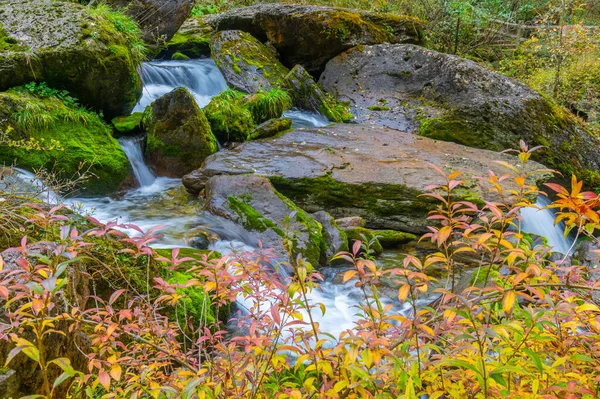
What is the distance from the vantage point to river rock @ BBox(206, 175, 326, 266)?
4.68 metres

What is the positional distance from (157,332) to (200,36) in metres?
11.2

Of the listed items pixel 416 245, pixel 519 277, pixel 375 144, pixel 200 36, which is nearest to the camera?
pixel 519 277

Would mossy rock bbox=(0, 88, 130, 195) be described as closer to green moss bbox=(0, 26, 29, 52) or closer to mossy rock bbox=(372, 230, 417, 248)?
green moss bbox=(0, 26, 29, 52)

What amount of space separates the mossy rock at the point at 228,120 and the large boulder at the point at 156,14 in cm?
298

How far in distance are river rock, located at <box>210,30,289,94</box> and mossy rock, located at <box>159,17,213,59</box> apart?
42.8 inches

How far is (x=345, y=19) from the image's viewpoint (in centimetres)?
1050

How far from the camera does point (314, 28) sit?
1030 cm

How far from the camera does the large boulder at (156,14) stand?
9.20m

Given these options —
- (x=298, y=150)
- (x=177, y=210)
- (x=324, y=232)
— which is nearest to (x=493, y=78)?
(x=298, y=150)

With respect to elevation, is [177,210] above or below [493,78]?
below

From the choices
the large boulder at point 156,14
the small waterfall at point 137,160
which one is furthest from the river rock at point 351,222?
the large boulder at point 156,14

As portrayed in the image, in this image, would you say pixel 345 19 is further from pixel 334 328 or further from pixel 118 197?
pixel 334 328

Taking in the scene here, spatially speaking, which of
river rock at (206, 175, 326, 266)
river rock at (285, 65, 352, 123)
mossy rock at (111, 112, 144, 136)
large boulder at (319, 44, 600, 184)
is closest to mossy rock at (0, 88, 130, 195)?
mossy rock at (111, 112, 144, 136)

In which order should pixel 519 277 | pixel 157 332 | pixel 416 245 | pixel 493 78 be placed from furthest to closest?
pixel 493 78, pixel 416 245, pixel 157 332, pixel 519 277
